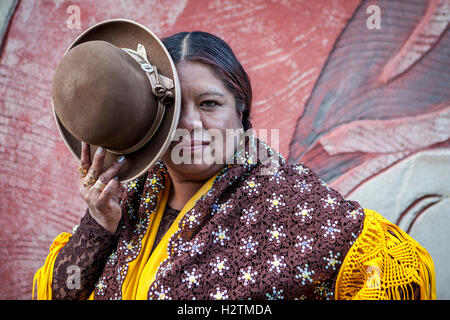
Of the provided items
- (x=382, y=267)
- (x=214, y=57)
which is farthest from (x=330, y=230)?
(x=214, y=57)

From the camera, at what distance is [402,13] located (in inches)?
103

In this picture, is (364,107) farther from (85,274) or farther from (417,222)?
(85,274)

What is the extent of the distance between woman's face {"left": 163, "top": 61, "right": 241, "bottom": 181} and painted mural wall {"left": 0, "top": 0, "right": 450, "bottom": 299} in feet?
3.89

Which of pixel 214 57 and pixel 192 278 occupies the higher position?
pixel 214 57

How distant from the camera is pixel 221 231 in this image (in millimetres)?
1626

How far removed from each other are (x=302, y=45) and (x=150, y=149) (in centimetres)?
155

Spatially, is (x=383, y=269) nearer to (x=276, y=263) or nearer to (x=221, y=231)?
(x=276, y=263)

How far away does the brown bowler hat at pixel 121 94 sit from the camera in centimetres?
145

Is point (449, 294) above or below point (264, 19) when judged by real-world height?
below

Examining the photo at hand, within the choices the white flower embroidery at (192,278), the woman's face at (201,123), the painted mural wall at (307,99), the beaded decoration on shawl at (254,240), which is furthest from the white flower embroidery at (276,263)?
the painted mural wall at (307,99)

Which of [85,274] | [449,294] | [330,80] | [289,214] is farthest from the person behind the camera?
[330,80]

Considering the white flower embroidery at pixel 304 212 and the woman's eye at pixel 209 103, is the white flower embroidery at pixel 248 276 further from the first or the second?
the woman's eye at pixel 209 103

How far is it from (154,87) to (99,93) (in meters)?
0.23
